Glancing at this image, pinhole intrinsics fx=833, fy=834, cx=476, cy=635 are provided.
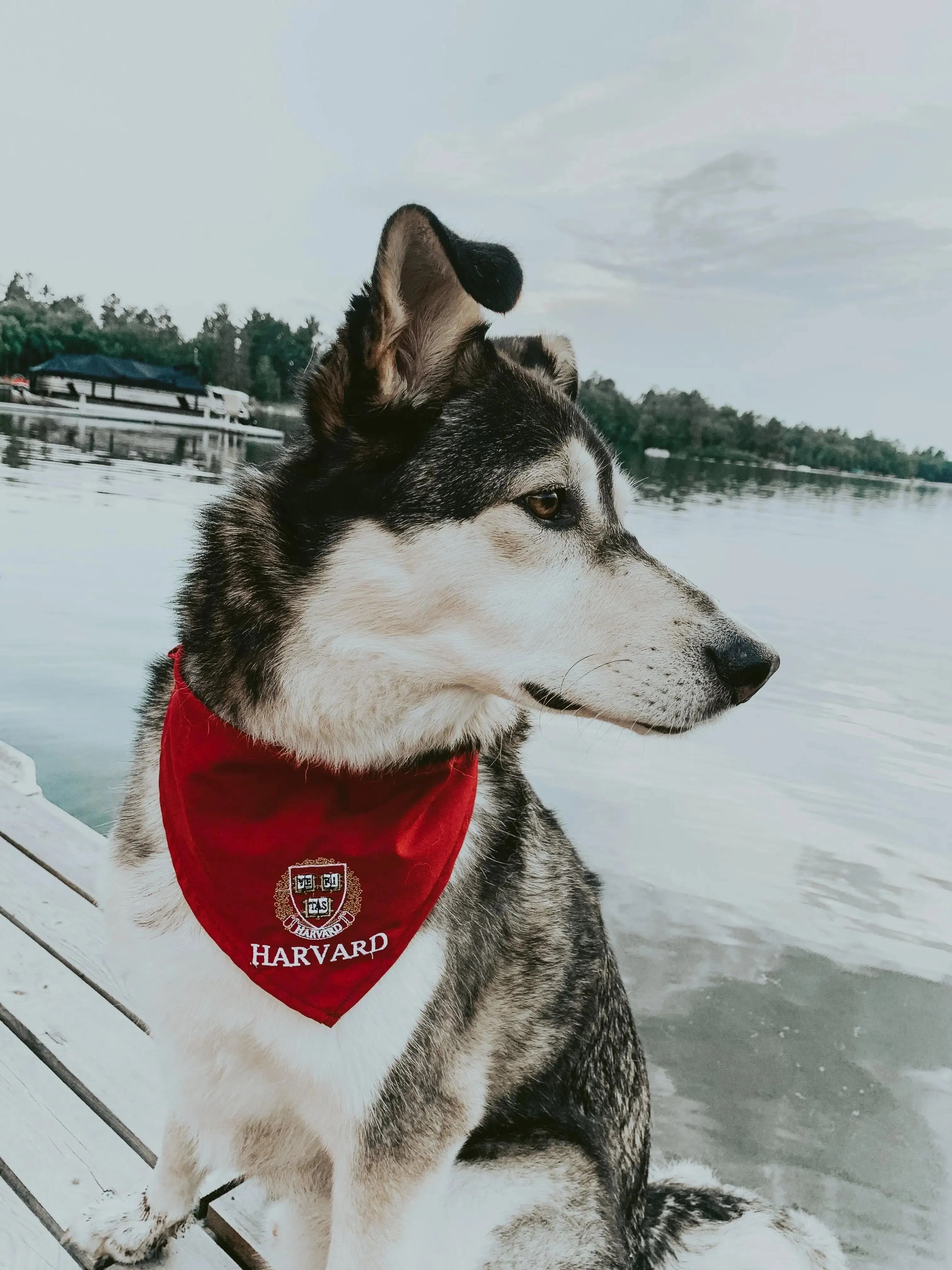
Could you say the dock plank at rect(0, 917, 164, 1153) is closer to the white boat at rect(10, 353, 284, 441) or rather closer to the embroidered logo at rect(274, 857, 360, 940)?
the embroidered logo at rect(274, 857, 360, 940)

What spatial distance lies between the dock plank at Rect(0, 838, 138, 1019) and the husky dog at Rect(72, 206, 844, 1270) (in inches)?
35.8

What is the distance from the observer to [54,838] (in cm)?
324

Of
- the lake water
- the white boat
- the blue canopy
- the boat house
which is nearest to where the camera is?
the lake water

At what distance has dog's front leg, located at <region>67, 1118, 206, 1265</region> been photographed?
1.90 meters

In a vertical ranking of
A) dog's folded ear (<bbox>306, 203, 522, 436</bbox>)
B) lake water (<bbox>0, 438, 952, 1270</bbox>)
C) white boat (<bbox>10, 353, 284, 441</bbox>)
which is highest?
white boat (<bbox>10, 353, 284, 441</bbox>)

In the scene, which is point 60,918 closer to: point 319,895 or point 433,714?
point 319,895

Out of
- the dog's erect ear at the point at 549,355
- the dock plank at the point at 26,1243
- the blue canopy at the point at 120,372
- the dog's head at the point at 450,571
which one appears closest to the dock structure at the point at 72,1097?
the dock plank at the point at 26,1243

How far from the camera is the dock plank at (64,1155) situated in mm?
1984

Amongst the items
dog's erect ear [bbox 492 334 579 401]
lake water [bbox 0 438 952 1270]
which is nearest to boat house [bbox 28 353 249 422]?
lake water [bbox 0 438 952 1270]

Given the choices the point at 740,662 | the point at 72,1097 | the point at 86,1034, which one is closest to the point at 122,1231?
the point at 72,1097

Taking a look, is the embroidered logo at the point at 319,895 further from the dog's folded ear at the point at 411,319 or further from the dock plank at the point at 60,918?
the dock plank at the point at 60,918

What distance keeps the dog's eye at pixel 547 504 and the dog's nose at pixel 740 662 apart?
1.33 feet

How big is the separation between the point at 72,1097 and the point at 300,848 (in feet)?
4.05

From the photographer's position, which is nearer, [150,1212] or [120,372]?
[150,1212]
